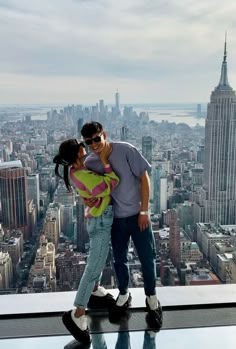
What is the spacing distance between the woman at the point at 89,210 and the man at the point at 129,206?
0.03m

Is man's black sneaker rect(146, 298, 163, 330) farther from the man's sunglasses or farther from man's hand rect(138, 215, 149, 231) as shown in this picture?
the man's sunglasses

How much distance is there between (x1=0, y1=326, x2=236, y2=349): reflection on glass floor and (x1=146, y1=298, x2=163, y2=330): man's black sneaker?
0.04 meters

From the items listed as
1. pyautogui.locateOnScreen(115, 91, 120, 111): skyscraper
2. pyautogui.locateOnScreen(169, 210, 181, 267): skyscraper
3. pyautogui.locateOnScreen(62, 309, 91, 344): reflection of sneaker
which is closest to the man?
pyautogui.locateOnScreen(62, 309, 91, 344): reflection of sneaker

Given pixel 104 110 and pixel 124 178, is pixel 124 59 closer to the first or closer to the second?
pixel 104 110

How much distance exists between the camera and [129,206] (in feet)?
4.69

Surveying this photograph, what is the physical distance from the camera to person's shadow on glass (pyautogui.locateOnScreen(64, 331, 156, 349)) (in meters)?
1.38

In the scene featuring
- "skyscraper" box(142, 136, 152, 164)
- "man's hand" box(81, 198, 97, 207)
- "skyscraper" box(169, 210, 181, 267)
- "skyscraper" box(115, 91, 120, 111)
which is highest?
"skyscraper" box(115, 91, 120, 111)

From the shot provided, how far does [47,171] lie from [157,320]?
0.99 meters

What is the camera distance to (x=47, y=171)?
80.9 inches

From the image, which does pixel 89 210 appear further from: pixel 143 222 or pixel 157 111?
pixel 157 111

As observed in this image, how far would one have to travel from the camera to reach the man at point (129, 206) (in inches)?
54.6

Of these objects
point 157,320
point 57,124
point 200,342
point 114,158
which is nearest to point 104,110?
point 57,124

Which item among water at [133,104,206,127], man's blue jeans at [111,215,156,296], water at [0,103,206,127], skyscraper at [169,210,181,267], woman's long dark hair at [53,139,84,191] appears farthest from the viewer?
water at [133,104,206,127]

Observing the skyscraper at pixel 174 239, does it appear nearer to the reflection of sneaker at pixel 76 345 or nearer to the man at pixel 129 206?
the man at pixel 129 206
